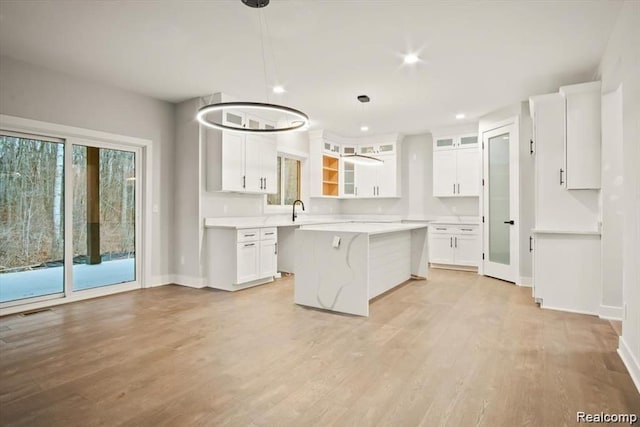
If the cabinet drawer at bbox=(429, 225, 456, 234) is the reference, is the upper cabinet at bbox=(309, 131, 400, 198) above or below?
above

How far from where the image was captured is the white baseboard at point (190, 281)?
539cm

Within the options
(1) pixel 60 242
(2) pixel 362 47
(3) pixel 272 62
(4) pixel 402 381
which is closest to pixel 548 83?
(2) pixel 362 47

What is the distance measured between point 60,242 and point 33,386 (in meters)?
2.68

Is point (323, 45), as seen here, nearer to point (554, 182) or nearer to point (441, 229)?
point (554, 182)

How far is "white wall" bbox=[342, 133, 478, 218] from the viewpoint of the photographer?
24.8 feet

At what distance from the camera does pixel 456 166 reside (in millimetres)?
7086

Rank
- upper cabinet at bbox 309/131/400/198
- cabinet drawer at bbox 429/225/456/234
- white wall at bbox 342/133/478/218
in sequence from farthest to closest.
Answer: upper cabinet at bbox 309/131/400/198
white wall at bbox 342/133/478/218
cabinet drawer at bbox 429/225/456/234

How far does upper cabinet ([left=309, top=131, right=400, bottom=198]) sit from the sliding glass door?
3.59 m

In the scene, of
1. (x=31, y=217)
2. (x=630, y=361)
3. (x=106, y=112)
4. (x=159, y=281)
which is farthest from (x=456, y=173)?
(x=31, y=217)

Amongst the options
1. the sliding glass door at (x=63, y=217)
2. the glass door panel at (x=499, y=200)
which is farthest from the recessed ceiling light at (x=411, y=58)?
the sliding glass door at (x=63, y=217)

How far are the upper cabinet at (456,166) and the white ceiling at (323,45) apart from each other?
64.1 inches

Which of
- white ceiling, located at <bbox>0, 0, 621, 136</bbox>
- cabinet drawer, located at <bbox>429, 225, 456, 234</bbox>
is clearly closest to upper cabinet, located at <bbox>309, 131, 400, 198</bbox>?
cabinet drawer, located at <bbox>429, 225, 456, 234</bbox>

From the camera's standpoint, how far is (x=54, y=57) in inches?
157

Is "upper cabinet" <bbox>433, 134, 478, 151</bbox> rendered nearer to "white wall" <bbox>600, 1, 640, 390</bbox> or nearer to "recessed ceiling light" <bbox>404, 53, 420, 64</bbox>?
"recessed ceiling light" <bbox>404, 53, 420, 64</bbox>
